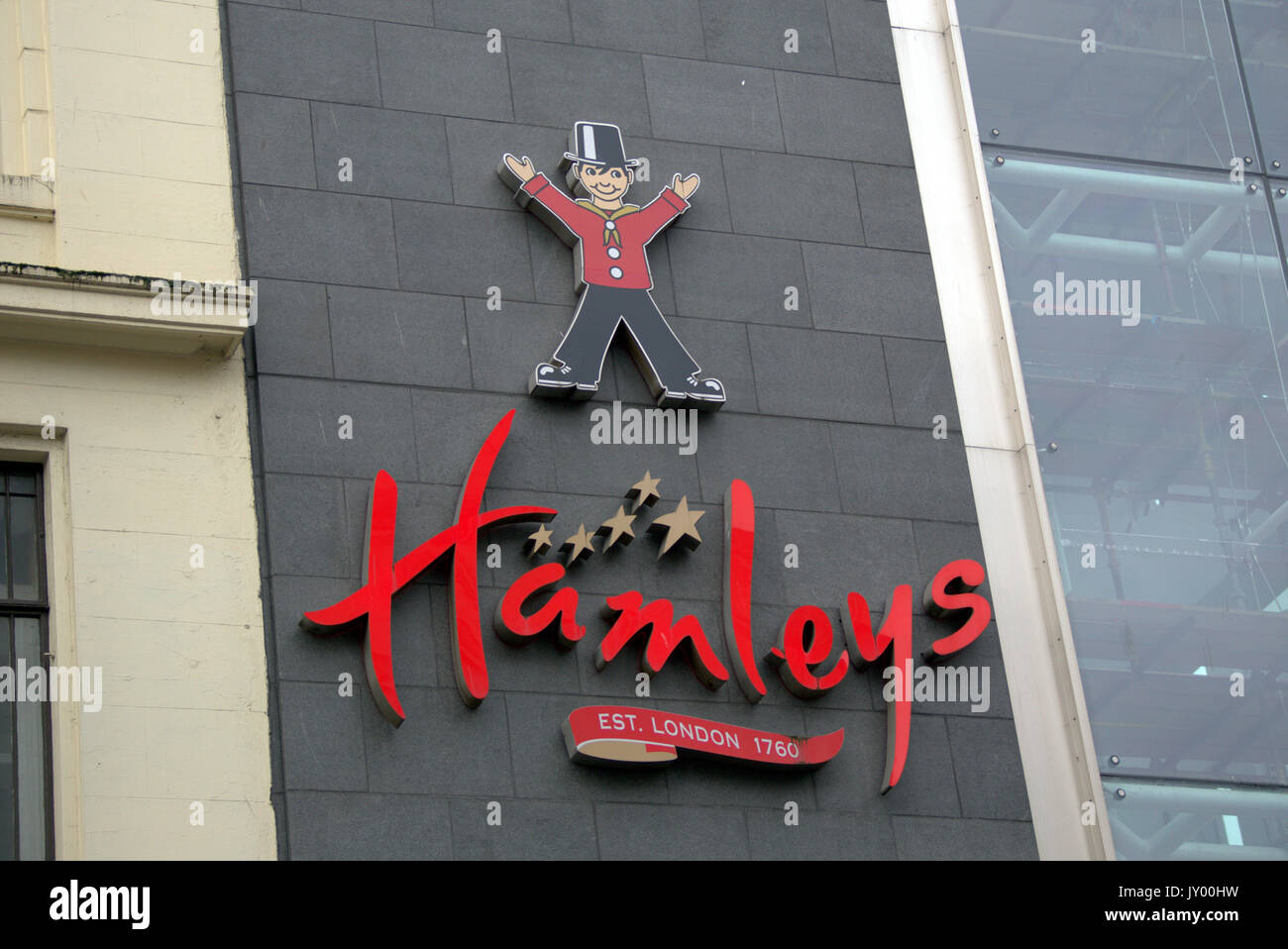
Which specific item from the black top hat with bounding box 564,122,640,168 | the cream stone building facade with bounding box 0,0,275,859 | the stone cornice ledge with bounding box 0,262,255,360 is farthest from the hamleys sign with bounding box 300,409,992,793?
the black top hat with bounding box 564,122,640,168

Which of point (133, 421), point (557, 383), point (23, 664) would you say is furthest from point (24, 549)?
point (557, 383)

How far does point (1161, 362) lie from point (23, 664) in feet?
26.9

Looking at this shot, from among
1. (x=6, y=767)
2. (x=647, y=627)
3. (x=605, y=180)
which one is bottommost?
(x=6, y=767)

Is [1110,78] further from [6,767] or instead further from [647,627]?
[6,767]

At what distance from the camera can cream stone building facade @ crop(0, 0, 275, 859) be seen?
35.7 feet

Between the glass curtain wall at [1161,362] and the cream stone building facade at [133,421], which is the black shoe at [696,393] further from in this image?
the cream stone building facade at [133,421]

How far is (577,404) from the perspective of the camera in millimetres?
12836

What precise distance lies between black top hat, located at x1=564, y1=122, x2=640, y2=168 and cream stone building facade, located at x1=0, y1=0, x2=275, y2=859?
240 centimetres

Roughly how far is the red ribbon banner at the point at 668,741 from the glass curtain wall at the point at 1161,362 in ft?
7.39

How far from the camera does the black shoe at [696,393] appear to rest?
1287 centimetres

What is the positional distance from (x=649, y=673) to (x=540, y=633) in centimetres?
72

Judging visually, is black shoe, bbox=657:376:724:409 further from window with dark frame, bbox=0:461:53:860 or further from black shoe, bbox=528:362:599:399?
window with dark frame, bbox=0:461:53:860
